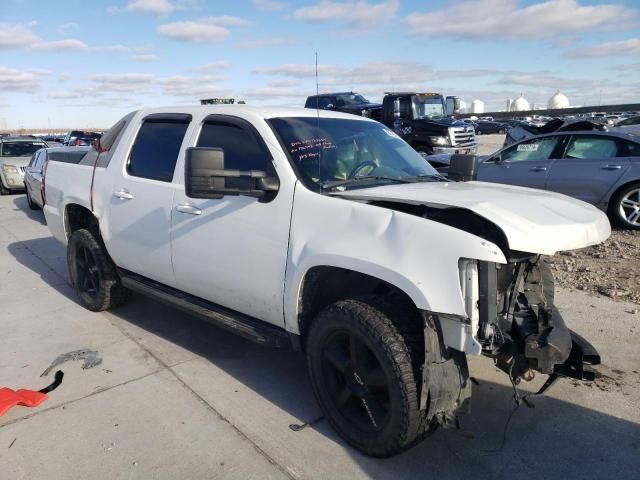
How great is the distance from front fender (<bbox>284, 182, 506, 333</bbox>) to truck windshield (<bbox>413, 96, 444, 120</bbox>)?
44.5 feet

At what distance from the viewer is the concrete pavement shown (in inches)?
108

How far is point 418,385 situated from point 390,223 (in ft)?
2.70

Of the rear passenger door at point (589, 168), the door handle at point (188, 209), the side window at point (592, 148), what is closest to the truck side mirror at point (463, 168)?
the door handle at point (188, 209)

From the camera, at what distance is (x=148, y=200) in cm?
405

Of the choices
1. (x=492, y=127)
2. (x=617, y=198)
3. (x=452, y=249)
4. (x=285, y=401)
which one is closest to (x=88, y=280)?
(x=285, y=401)

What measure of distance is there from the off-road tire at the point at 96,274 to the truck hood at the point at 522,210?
2857 millimetres

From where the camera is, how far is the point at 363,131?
3.93 meters

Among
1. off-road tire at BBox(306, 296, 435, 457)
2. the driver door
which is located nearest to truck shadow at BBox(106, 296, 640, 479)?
off-road tire at BBox(306, 296, 435, 457)

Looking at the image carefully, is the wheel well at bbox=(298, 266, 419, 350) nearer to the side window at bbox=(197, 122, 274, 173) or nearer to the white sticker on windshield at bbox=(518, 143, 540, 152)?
the side window at bbox=(197, 122, 274, 173)

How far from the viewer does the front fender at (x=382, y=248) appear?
2.36 m

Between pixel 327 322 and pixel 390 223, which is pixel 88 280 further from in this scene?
pixel 390 223

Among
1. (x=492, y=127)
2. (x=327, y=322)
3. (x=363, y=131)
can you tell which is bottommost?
(x=492, y=127)

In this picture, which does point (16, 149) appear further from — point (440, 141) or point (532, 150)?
point (532, 150)

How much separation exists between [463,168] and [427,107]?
13.0 meters
